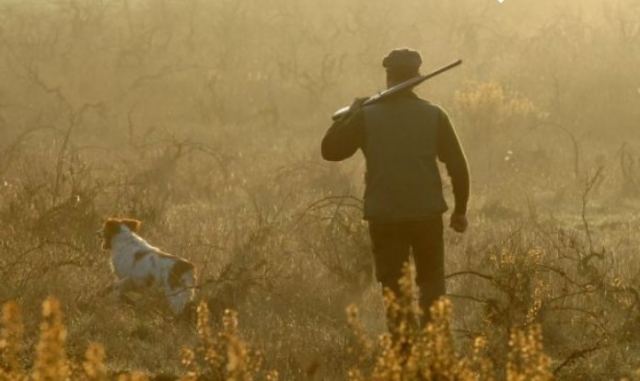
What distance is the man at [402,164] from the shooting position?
6.17 meters

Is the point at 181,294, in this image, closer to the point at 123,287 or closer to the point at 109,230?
the point at 123,287

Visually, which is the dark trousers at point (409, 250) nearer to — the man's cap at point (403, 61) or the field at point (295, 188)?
the field at point (295, 188)

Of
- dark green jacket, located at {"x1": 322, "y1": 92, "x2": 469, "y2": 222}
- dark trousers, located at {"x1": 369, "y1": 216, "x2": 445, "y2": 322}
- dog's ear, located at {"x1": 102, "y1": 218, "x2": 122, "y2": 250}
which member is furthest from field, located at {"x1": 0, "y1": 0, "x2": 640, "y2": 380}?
dark green jacket, located at {"x1": 322, "y1": 92, "x2": 469, "y2": 222}

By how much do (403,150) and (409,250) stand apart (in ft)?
1.81

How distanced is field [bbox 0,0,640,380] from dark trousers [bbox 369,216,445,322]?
46 centimetres

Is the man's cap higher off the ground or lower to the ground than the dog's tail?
higher

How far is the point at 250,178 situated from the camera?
14.0 m

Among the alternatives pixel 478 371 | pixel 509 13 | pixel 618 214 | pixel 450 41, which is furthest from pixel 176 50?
pixel 478 371

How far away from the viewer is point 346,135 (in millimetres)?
6250

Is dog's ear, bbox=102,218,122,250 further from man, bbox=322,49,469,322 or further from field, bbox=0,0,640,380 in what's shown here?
man, bbox=322,49,469,322

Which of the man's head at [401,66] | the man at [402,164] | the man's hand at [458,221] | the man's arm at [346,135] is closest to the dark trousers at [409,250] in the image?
the man at [402,164]

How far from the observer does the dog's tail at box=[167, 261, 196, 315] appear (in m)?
7.84

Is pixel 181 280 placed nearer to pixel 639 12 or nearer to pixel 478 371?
pixel 478 371

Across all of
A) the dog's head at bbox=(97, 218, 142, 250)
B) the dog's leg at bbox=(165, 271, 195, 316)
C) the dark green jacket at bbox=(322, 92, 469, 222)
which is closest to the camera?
the dark green jacket at bbox=(322, 92, 469, 222)
